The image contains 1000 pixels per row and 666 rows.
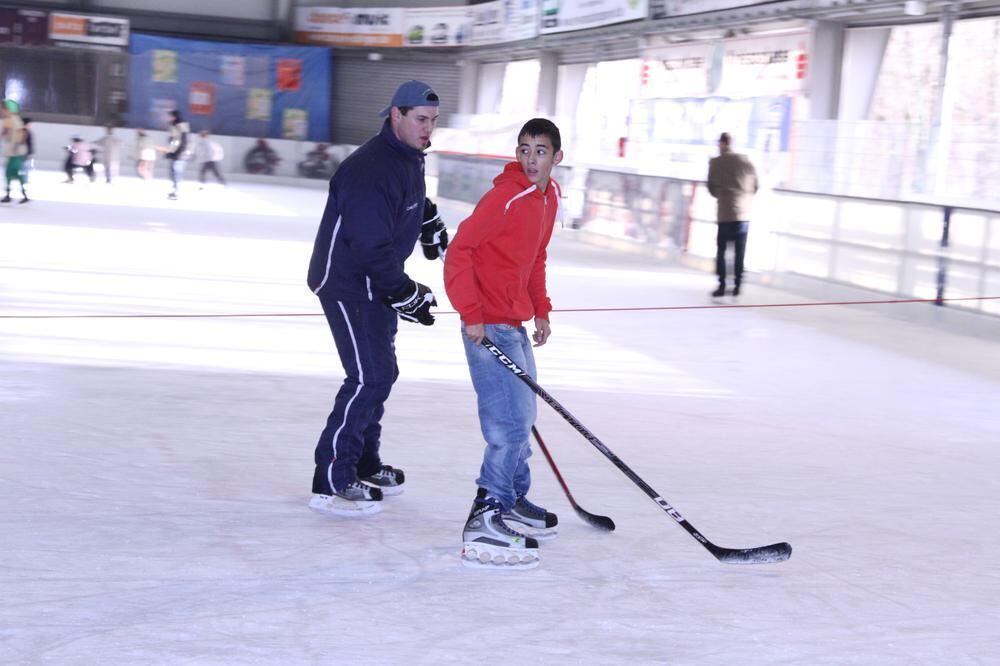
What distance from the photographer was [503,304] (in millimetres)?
3668

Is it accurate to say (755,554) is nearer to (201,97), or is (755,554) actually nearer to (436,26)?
(436,26)

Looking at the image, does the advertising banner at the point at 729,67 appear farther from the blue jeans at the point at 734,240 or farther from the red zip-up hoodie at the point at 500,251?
the red zip-up hoodie at the point at 500,251

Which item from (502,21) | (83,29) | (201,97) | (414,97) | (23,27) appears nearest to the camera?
(414,97)

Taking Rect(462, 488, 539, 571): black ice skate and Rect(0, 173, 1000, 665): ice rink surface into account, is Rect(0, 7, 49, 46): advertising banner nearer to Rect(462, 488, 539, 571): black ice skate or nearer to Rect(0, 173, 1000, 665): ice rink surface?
Rect(0, 173, 1000, 665): ice rink surface

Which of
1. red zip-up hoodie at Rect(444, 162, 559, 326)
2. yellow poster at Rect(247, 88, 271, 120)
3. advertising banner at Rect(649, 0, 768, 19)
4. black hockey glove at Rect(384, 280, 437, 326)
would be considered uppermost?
advertising banner at Rect(649, 0, 768, 19)

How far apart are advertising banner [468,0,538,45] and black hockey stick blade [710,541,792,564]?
67.6 ft

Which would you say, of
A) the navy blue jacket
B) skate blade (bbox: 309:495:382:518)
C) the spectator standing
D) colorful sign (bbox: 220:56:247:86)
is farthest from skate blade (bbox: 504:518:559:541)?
colorful sign (bbox: 220:56:247:86)

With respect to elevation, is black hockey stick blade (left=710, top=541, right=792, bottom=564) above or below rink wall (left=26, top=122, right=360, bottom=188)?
below

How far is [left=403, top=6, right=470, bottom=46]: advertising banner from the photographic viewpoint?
27.7 metres

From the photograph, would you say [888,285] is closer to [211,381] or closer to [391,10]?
[211,381]

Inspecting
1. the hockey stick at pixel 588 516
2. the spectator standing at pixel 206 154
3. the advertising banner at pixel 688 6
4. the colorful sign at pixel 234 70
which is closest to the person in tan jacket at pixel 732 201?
the advertising banner at pixel 688 6

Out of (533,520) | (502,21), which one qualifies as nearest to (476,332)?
(533,520)

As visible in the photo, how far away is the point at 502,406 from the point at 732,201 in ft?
26.1

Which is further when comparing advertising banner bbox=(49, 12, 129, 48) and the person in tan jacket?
advertising banner bbox=(49, 12, 129, 48)
